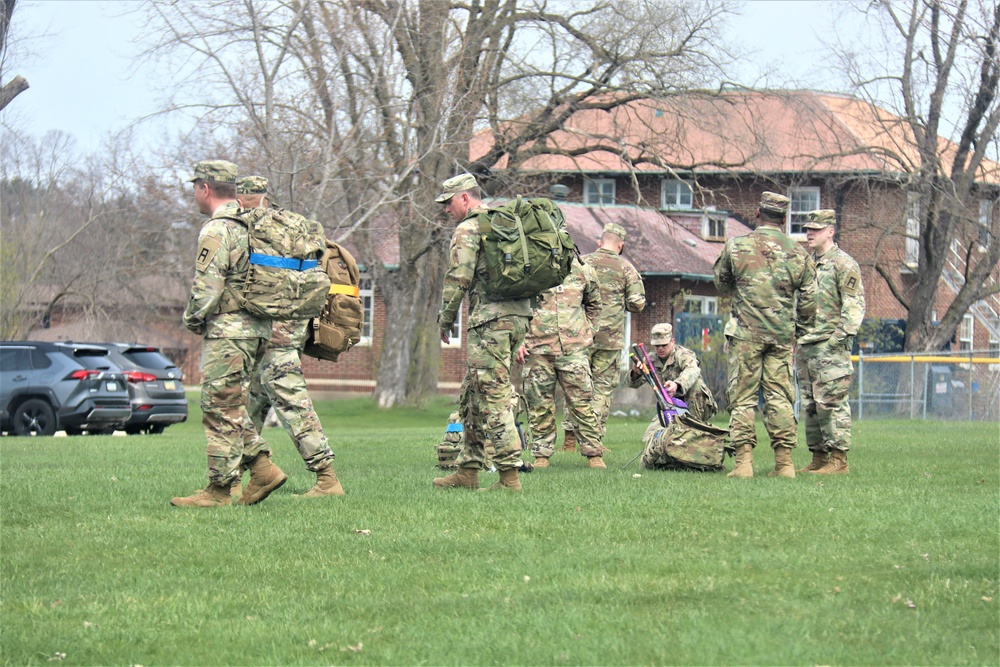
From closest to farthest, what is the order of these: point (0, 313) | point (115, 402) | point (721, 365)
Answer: point (115, 402) → point (721, 365) → point (0, 313)

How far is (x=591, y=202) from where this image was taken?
144 feet

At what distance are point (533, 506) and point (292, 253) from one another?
235cm

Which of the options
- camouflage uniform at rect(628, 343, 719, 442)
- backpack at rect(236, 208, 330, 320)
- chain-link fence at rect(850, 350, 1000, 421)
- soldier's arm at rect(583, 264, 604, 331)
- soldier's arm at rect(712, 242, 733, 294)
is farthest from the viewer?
chain-link fence at rect(850, 350, 1000, 421)

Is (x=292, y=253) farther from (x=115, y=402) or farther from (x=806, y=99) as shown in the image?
(x=806, y=99)

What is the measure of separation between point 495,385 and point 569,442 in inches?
194

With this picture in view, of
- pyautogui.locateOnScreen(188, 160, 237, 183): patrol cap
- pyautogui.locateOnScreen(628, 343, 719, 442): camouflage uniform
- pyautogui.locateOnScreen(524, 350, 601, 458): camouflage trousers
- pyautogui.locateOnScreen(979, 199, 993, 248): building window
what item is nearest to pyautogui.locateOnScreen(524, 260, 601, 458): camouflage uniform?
pyautogui.locateOnScreen(524, 350, 601, 458): camouflage trousers

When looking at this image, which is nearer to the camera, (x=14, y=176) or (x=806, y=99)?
(x=806, y=99)

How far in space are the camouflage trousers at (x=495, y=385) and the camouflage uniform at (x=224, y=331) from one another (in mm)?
1545

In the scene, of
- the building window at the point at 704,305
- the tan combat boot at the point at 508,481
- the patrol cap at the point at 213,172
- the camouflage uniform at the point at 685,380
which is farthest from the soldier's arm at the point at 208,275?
the building window at the point at 704,305

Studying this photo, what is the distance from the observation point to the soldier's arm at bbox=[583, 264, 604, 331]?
11.8m

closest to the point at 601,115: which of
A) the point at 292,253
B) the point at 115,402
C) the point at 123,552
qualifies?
the point at 115,402

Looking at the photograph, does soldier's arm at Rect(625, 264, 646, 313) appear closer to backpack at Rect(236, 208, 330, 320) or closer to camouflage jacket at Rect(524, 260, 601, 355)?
camouflage jacket at Rect(524, 260, 601, 355)

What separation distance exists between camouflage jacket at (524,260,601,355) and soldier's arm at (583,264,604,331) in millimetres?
13

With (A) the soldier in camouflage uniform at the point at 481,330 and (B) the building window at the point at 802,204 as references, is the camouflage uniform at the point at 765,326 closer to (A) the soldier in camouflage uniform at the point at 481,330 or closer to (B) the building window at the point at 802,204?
(A) the soldier in camouflage uniform at the point at 481,330
